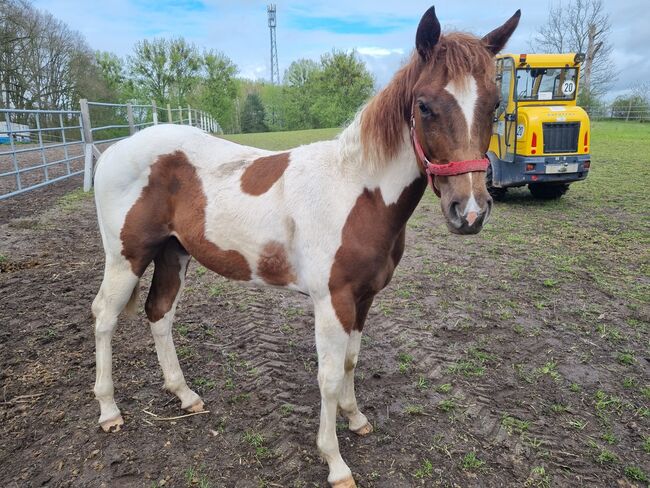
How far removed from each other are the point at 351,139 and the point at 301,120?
1850 inches

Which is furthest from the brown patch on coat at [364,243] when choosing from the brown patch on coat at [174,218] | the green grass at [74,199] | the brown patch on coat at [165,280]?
the green grass at [74,199]

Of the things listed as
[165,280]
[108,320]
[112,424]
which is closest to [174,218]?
[165,280]

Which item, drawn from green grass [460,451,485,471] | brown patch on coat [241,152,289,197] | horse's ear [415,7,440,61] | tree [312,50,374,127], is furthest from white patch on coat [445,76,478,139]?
tree [312,50,374,127]

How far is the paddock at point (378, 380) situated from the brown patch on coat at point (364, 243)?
3.23 ft

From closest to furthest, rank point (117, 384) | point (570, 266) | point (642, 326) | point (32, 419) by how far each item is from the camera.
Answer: point (32, 419) < point (117, 384) < point (642, 326) < point (570, 266)

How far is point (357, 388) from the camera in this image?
113 inches

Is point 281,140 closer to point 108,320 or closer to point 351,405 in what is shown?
point 108,320

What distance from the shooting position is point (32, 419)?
2508mm

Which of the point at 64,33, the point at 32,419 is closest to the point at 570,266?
the point at 32,419

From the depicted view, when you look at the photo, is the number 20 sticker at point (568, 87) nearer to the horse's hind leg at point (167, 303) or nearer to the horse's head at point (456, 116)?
the horse's head at point (456, 116)

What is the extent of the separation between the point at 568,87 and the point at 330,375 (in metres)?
8.10

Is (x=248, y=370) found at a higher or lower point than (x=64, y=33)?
lower

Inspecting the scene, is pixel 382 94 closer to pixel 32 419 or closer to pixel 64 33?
pixel 32 419

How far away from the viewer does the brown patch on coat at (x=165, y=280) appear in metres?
2.70
